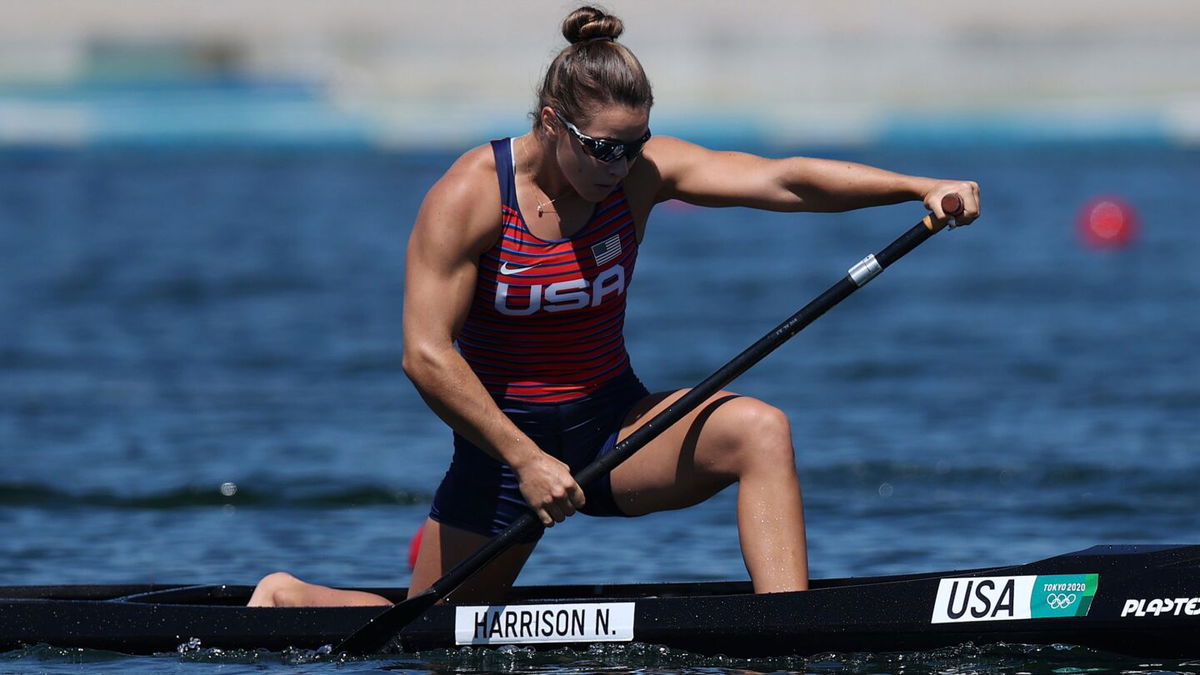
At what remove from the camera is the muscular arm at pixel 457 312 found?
4.62 metres

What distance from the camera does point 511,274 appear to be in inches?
188

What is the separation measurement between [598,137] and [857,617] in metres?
1.58

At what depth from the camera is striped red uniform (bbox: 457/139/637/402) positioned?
476cm

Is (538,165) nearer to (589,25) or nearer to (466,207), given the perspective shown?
(466,207)

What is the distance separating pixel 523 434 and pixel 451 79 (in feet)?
117

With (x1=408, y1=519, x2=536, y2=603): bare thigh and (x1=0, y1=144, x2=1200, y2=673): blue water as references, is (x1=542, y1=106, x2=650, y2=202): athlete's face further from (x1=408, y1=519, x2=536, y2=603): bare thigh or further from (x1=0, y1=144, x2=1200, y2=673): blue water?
(x1=0, y1=144, x2=1200, y2=673): blue water

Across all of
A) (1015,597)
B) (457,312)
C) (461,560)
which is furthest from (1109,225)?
(457,312)

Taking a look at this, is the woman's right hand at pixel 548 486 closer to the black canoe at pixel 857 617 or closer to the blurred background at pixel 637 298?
the black canoe at pixel 857 617

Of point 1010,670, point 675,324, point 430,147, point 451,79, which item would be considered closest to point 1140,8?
point 451,79

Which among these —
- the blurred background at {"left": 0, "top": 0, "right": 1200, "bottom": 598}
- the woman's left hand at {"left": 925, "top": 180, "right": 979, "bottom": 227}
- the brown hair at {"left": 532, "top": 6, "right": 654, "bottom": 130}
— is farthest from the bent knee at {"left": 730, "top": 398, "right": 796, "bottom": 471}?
the blurred background at {"left": 0, "top": 0, "right": 1200, "bottom": 598}

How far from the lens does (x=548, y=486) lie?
476 cm

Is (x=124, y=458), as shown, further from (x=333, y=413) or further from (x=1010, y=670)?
(x=1010, y=670)

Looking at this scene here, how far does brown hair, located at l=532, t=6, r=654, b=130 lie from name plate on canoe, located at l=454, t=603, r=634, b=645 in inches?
57.9

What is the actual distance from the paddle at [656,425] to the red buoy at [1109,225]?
14954 mm
